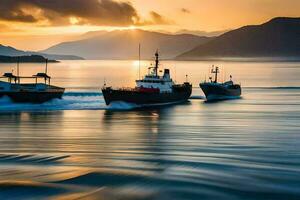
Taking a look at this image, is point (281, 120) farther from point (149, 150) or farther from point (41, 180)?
point (41, 180)

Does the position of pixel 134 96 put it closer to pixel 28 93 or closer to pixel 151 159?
pixel 28 93

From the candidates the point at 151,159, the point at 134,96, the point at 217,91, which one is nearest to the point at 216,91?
the point at 217,91

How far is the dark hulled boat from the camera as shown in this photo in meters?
67.6

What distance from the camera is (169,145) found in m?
30.2

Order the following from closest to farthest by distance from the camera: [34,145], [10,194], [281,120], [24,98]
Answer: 1. [10,194]
2. [34,145]
3. [281,120]
4. [24,98]

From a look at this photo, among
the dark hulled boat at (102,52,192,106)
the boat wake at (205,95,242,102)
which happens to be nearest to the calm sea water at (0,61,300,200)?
the dark hulled boat at (102,52,192,106)

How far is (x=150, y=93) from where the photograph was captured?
69125 mm

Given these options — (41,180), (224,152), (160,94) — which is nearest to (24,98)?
(160,94)

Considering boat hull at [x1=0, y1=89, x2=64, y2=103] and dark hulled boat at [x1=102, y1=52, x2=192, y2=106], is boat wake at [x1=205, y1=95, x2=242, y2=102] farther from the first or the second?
boat hull at [x1=0, y1=89, x2=64, y2=103]

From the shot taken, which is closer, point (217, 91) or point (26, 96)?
point (26, 96)

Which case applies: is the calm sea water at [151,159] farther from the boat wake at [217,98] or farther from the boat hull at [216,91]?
the boat hull at [216,91]

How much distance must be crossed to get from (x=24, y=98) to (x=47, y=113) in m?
13.7

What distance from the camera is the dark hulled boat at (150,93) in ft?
222

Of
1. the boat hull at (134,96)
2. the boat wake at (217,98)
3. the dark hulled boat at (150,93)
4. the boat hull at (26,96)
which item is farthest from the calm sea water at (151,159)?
the boat wake at (217,98)
